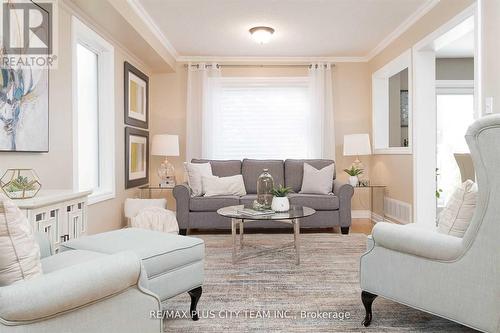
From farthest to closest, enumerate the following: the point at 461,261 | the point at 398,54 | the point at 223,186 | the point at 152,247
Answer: the point at 223,186, the point at 398,54, the point at 152,247, the point at 461,261

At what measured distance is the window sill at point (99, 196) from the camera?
3747 mm

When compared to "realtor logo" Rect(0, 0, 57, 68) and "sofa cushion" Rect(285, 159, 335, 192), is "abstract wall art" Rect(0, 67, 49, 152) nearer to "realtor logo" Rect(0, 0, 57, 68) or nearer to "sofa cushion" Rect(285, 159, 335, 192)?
"realtor logo" Rect(0, 0, 57, 68)

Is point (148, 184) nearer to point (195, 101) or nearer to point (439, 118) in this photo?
point (195, 101)

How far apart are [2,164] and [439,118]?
240 inches

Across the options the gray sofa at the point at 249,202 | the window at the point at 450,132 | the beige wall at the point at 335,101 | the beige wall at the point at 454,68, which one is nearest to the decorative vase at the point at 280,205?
the gray sofa at the point at 249,202

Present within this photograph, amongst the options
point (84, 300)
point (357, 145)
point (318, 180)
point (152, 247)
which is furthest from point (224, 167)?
point (84, 300)

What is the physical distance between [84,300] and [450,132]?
6.32 meters

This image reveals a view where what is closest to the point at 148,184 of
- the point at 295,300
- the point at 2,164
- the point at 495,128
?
the point at 2,164

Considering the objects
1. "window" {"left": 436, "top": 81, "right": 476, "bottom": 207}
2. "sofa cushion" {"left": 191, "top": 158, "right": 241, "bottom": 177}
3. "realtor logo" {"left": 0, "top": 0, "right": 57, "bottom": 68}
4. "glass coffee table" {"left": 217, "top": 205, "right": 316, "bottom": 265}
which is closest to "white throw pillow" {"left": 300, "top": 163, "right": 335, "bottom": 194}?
"sofa cushion" {"left": 191, "top": 158, "right": 241, "bottom": 177}

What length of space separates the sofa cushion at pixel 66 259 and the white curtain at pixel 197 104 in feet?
12.7

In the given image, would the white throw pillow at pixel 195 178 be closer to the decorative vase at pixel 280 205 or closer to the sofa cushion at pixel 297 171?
the sofa cushion at pixel 297 171

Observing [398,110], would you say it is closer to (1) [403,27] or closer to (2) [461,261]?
(1) [403,27]

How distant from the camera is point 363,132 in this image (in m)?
5.88

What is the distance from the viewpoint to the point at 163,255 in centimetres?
189
